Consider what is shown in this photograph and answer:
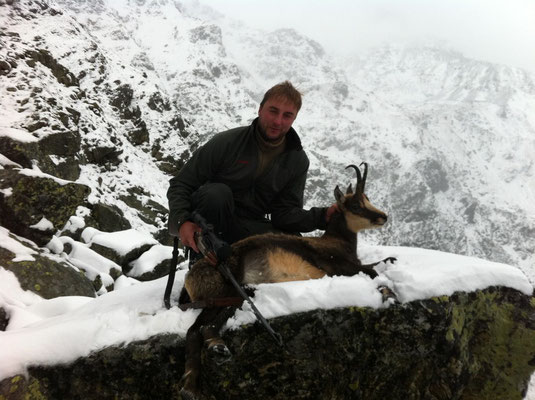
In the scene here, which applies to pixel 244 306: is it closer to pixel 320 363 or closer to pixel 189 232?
pixel 320 363

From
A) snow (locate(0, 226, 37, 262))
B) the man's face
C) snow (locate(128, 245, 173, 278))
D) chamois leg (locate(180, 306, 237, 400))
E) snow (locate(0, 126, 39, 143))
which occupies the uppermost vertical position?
the man's face

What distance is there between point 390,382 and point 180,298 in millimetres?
2448

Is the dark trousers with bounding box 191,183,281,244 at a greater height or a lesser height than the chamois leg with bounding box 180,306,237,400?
greater

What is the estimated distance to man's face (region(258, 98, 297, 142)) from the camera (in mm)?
4930

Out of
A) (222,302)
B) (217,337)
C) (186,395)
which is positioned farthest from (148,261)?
(186,395)

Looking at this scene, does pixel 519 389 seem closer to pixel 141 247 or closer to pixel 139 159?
pixel 141 247

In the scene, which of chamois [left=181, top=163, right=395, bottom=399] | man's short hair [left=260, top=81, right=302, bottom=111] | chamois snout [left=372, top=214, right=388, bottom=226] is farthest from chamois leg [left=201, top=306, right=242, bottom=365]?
man's short hair [left=260, top=81, right=302, bottom=111]

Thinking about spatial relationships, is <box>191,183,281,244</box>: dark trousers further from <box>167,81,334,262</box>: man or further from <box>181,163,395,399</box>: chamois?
<box>181,163,395,399</box>: chamois

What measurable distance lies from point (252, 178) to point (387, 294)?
95.9 inches

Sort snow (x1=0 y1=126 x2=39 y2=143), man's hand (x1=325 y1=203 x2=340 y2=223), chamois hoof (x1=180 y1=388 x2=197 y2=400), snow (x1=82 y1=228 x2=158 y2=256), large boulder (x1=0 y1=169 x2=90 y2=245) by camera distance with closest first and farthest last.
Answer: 1. chamois hoof (x1=180 y1=388 x2=197 y2=400)
2. man's hand (x1=325 y1=203 x2=340 y2=223)
3. large boulder (x1=0 y1=169 x2=90 y2=245)
4. snow (x1=0 y1=126 x2=39 y2=143)
5. snow (x1=82 y1=228 x2=158 y2=256)

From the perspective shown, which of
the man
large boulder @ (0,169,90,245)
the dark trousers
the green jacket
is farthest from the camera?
large boulder @ (0,169,90,245)

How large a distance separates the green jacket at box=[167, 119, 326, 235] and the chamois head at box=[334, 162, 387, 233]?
0.33 metres

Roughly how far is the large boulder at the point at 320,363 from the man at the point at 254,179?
153 centimetres

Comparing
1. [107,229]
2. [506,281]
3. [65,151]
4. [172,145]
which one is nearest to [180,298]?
[506,281]
